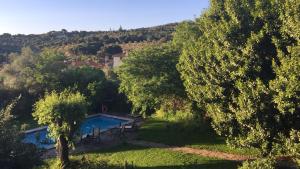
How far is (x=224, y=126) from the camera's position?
21.6 metres

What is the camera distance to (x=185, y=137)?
27.8 m

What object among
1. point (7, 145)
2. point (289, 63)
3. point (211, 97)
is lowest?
point (7, 145)

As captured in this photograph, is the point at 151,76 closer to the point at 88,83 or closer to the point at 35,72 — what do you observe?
the point at 88,83

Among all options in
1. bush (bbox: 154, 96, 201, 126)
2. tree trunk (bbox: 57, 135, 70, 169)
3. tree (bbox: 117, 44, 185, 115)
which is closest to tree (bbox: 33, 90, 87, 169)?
tree trunk (bbox: 57, 135, 70, 169)

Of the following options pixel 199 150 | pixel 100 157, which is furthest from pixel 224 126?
pixel 100 157

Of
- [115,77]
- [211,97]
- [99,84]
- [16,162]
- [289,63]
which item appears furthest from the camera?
[115,77]

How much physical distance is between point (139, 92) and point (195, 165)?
9188 millimetres

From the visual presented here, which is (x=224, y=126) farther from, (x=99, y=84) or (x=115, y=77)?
(x=115, y=77)

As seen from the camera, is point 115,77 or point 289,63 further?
point 115,77

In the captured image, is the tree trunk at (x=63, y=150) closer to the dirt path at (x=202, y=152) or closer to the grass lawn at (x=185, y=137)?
the dirt path at (x=202, y=152)

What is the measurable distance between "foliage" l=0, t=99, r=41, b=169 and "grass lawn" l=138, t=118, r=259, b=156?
443 inches

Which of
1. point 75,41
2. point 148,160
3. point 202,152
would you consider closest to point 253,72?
point 202,152

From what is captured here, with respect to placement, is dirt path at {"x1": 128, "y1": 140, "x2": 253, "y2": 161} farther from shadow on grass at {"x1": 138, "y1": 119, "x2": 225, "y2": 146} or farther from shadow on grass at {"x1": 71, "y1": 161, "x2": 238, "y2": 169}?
shadow on grass at {"x1": 71, "y1": 161, "x2": 238, "y2": 169}

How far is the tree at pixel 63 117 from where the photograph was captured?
2133 centimetres
